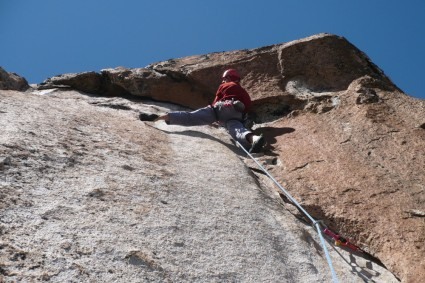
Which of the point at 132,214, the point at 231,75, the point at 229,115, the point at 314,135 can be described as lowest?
the point at 132,214

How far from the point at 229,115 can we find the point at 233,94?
0.39m

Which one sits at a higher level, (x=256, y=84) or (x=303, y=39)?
(x=303, y=39)

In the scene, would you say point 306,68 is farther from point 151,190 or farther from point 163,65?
point 151,190

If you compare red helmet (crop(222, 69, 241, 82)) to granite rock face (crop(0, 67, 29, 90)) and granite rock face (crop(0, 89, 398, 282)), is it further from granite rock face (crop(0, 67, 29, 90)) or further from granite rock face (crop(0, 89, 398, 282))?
granite rock face (crop(0, 67, 29, 90))

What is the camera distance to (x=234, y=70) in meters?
7.48

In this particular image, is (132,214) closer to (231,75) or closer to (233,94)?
(233,94)

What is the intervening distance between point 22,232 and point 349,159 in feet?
11.3

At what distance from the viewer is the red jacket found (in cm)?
685

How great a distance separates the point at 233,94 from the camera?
22.6 feet

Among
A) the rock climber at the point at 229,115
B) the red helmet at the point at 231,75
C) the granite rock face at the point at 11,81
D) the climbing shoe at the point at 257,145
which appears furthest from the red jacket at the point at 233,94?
the granite rock face at the point at 11,81

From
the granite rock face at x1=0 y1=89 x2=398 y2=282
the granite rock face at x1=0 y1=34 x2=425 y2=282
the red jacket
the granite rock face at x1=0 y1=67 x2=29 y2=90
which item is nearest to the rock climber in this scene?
the red jacket

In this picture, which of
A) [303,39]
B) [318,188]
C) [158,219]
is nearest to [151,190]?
[158,219]

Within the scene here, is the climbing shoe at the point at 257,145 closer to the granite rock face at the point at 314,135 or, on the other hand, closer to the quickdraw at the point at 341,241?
the granite rock face at the point at 314,135

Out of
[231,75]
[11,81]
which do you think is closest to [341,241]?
[231,75]
